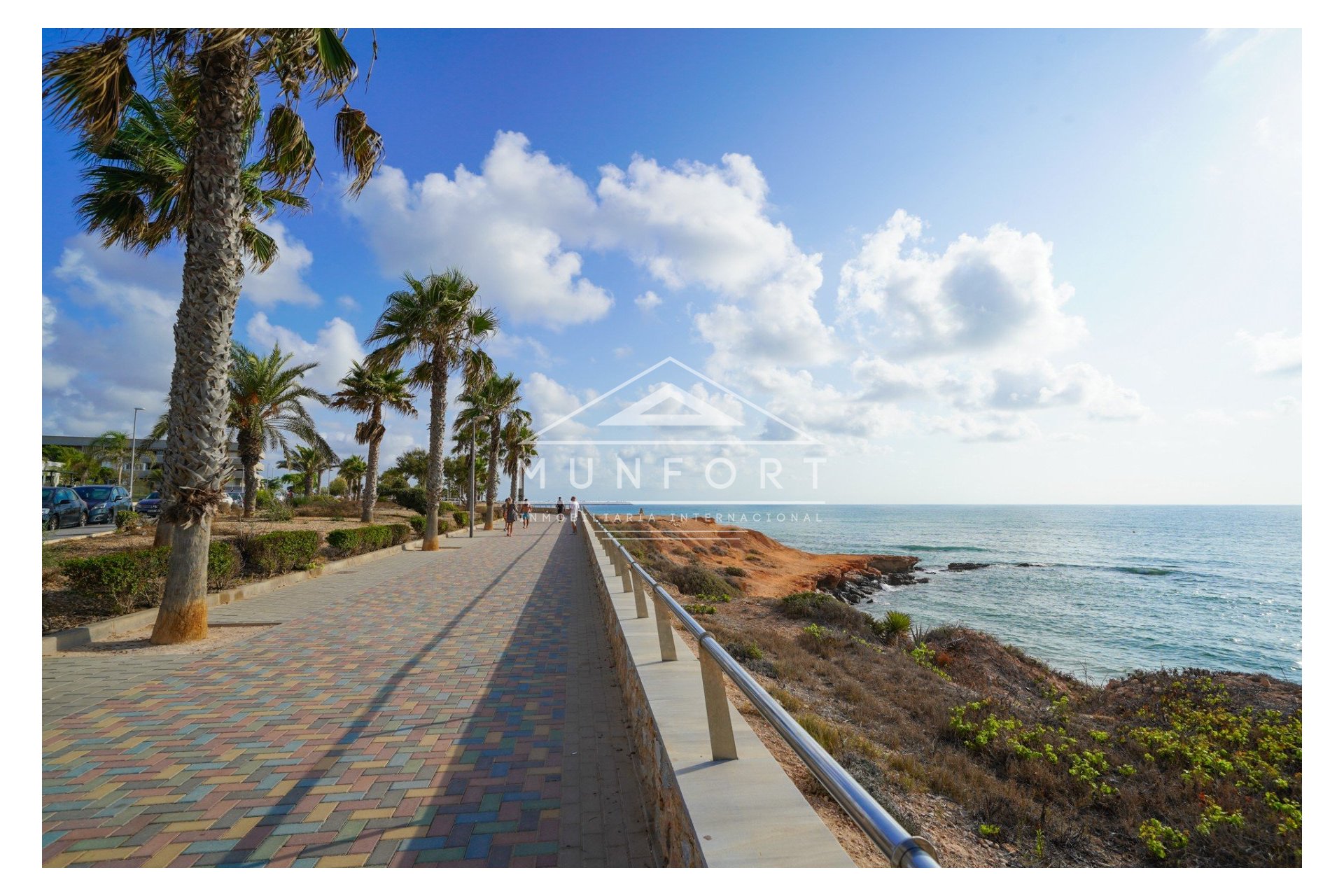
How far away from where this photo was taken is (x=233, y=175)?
7609mm

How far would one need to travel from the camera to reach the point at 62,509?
78.7 ft

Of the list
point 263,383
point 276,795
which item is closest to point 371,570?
point 276,795

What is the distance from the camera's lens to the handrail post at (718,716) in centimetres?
300

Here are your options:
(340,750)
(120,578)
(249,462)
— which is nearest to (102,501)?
(249,462)

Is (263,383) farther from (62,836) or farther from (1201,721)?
(1201,721)

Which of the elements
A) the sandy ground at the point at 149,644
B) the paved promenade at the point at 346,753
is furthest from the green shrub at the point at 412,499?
the paved promenade at the point at 346,753

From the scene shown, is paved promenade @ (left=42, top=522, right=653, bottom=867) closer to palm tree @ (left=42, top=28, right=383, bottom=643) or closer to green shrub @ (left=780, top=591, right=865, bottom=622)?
palm tree @ (left=42, top=28, right=383, bottom=643)

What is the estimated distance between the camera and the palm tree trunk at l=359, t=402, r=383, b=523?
84.9ft

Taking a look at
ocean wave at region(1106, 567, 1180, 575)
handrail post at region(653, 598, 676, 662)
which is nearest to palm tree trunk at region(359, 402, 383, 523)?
handrail post at region(653, 598, 676, 662)

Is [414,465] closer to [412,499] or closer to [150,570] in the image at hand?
[412,499]

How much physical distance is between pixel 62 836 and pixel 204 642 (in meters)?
4.84

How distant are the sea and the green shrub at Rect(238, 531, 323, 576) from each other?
59.9ft

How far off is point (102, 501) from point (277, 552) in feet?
77.5

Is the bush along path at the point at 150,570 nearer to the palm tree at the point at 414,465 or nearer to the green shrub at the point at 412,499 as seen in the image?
the green shrub at the point at 412,499
